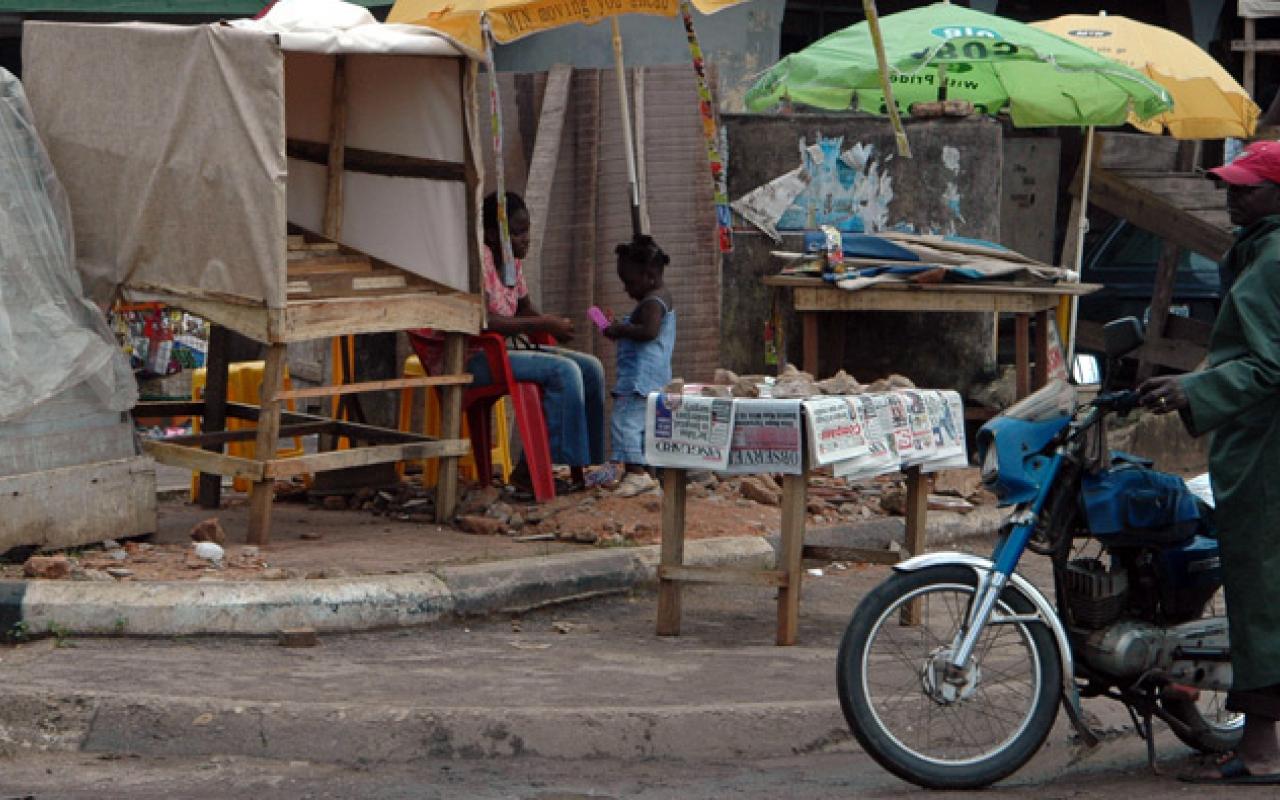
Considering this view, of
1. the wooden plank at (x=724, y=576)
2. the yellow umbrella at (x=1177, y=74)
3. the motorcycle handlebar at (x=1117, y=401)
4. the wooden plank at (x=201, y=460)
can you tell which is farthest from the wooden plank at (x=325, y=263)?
the yellow umbrella at (x=1177, y=74)

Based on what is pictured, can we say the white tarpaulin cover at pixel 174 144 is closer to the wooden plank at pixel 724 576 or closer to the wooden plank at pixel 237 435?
the wooden plank at pixel 237 435

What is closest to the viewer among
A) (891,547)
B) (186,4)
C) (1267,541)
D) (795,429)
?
(1267,541)

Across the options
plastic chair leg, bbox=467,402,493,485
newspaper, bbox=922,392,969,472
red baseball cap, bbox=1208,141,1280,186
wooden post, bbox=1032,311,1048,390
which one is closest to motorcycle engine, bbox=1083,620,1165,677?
red baseball cap, bbox=1208,141,1280,186

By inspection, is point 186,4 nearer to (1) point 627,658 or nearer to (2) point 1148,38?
(2) point 1148,38

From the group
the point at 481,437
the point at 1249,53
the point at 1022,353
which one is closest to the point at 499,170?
the point at 481,437

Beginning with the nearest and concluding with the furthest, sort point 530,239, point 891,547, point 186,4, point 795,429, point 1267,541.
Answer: point 1267,541 < point 795,429 < point 891,547 < point 530,239 < point 186,4

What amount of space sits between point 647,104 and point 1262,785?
5762 millimetres

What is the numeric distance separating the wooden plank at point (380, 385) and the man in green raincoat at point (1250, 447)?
150 inches

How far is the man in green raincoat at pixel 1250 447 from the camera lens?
5.00 meters

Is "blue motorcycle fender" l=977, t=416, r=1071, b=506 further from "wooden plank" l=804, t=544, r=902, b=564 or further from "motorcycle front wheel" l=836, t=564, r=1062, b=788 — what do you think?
"wooden plank" l=804, t=544, r=902, b=564

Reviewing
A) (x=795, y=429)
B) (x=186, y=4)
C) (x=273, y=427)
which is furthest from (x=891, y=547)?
(x=186, y=4)

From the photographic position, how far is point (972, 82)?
11547 mm

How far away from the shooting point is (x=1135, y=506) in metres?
5.12

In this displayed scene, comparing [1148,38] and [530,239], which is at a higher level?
[1148,38]
